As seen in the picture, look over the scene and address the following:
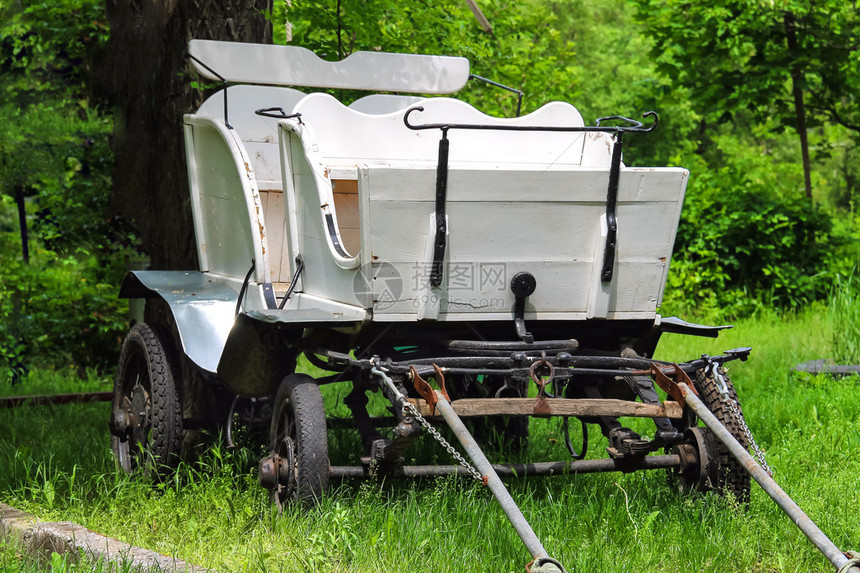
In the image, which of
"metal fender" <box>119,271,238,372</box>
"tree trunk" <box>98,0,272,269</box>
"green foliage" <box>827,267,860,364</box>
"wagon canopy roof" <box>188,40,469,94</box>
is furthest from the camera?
"green foliage" <box>827,267,860,364</box>

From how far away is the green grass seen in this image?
3727 mm

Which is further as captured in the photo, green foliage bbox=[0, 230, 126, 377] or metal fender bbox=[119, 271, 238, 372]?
green foliage bbox=[0, 230, 126, 377]

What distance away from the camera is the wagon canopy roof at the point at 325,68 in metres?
5.76

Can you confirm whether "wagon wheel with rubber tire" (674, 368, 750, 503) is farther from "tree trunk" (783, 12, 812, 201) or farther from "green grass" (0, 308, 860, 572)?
"tree trunk" (783, 12, 812, 201)

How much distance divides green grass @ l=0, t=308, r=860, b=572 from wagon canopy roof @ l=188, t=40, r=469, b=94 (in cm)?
204

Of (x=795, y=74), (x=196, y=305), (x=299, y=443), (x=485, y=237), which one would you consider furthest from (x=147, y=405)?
(x=795, y=74)

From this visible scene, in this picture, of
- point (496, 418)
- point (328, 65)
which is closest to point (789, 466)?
point (496, 418)

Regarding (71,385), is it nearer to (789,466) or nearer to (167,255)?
(167,255)

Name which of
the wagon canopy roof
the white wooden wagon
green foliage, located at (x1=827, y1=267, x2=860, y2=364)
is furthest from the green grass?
the wagon canopy roof

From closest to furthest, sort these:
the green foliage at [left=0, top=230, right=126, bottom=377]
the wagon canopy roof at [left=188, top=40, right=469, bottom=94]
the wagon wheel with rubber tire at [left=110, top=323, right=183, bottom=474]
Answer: the wagon wheel with rubber tire at [left=110, top=323, right=183, bottom=474] < the wagon canopy roof at [left=188, top=40, right=469, bottom=94] < the green foliage at [left=0, top=230, right=126, bottom=377]

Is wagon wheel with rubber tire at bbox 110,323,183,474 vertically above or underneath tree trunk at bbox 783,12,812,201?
underneath

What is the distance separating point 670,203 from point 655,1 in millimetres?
7842

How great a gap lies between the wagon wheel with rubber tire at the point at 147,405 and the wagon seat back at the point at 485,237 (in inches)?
37.4

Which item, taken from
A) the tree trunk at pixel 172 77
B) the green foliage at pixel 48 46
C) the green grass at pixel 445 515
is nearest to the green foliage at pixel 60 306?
the green foliage at pixel 48 46
